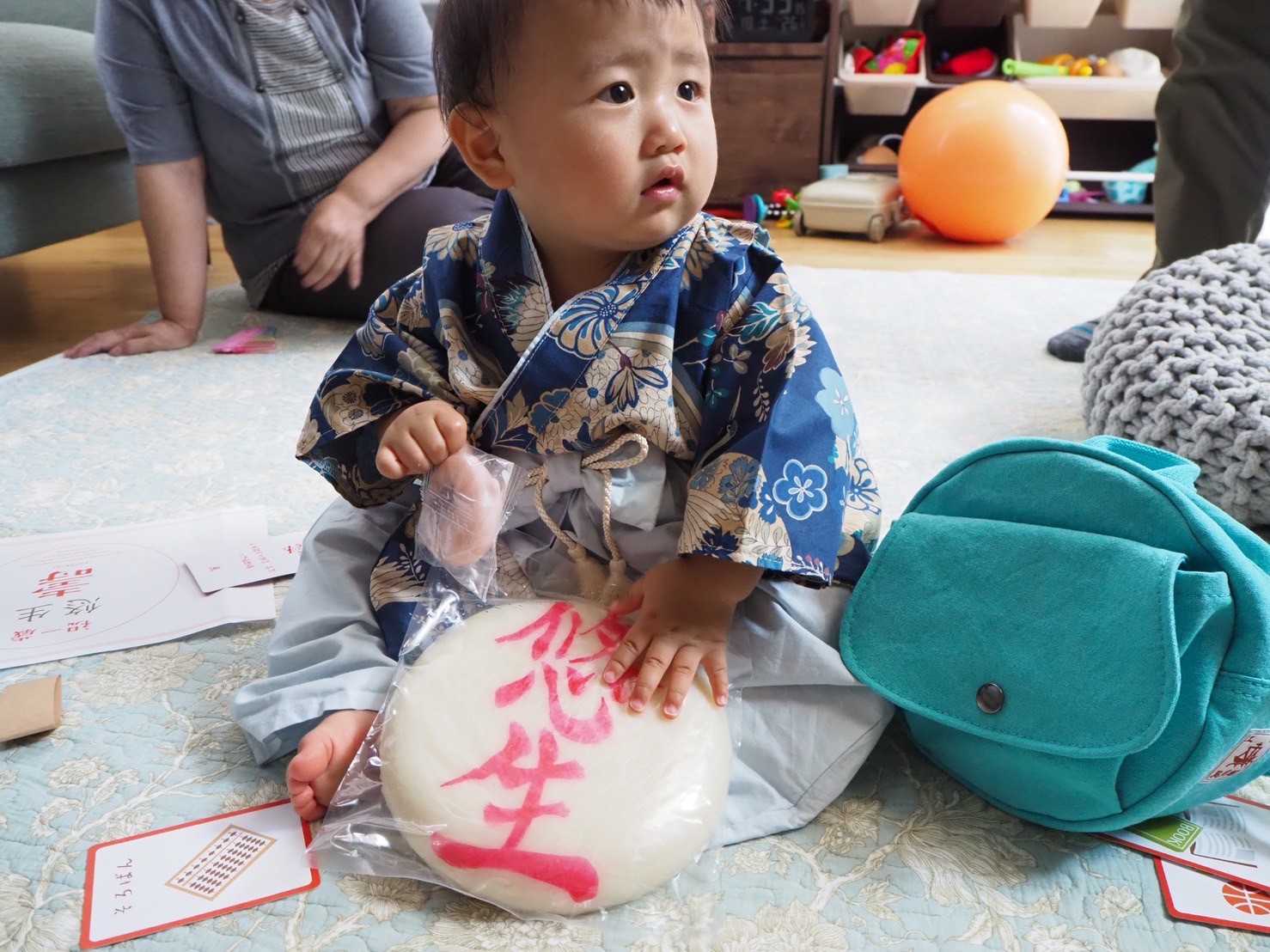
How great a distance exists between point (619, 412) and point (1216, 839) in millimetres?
457

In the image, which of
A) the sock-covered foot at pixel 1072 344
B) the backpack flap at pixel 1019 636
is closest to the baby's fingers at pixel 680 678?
the backpack flap at pixel 1019 636

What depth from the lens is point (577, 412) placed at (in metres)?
0.70

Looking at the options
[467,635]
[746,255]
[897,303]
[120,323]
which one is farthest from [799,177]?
[467,635]

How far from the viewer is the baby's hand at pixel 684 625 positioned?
2.06ft

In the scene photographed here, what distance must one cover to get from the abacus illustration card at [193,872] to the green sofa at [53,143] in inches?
52.9

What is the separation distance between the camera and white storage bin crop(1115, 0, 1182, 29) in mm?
2410

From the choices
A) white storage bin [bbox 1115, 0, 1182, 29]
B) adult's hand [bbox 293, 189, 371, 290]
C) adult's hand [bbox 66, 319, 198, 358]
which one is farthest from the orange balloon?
adult's hand [bbox 66, 319, 198, 358]

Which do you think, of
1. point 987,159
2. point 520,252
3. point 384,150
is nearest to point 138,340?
point 384,150

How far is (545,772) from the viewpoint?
58 cm

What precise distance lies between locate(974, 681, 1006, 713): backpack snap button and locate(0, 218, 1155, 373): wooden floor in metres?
1.57

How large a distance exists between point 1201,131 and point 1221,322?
0.41m

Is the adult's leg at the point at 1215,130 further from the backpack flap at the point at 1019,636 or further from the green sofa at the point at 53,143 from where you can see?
the green sofa at the point at 53,143

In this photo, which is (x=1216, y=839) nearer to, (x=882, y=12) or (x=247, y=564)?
(x=247, y=564)

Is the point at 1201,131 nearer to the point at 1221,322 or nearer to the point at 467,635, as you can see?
the point at 1221,322
